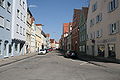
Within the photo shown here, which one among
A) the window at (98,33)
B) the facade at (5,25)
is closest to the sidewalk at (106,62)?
the window at (98,33)

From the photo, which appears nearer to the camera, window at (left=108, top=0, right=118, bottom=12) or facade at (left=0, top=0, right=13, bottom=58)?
window at (left=108, top=0, right=118, bottom=12)

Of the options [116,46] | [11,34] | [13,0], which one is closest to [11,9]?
[13,0]

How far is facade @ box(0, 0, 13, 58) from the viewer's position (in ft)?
73.8

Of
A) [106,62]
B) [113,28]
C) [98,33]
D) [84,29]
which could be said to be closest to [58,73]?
[106,62]

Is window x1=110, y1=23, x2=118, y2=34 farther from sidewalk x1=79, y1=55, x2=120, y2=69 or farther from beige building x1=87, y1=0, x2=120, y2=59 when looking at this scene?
sidewalk x1=79, y1=55, x2=120, y2=69

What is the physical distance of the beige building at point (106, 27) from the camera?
2117 cm

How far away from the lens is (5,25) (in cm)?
2395

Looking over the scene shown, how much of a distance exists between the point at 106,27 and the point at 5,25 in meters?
14.6

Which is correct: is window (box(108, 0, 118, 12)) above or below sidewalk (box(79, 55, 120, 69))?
above

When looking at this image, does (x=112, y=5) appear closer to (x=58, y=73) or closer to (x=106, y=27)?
(x=106, y=27)

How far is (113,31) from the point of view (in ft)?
74.3

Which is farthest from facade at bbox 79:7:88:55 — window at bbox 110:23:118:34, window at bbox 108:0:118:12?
window at bbox 110:23:118:34

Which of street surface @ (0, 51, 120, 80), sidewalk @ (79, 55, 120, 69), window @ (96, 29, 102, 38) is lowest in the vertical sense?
sidewalk @ (79, 55, 120, 69)

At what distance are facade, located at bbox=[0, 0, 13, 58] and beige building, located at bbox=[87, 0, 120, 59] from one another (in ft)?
47.7
